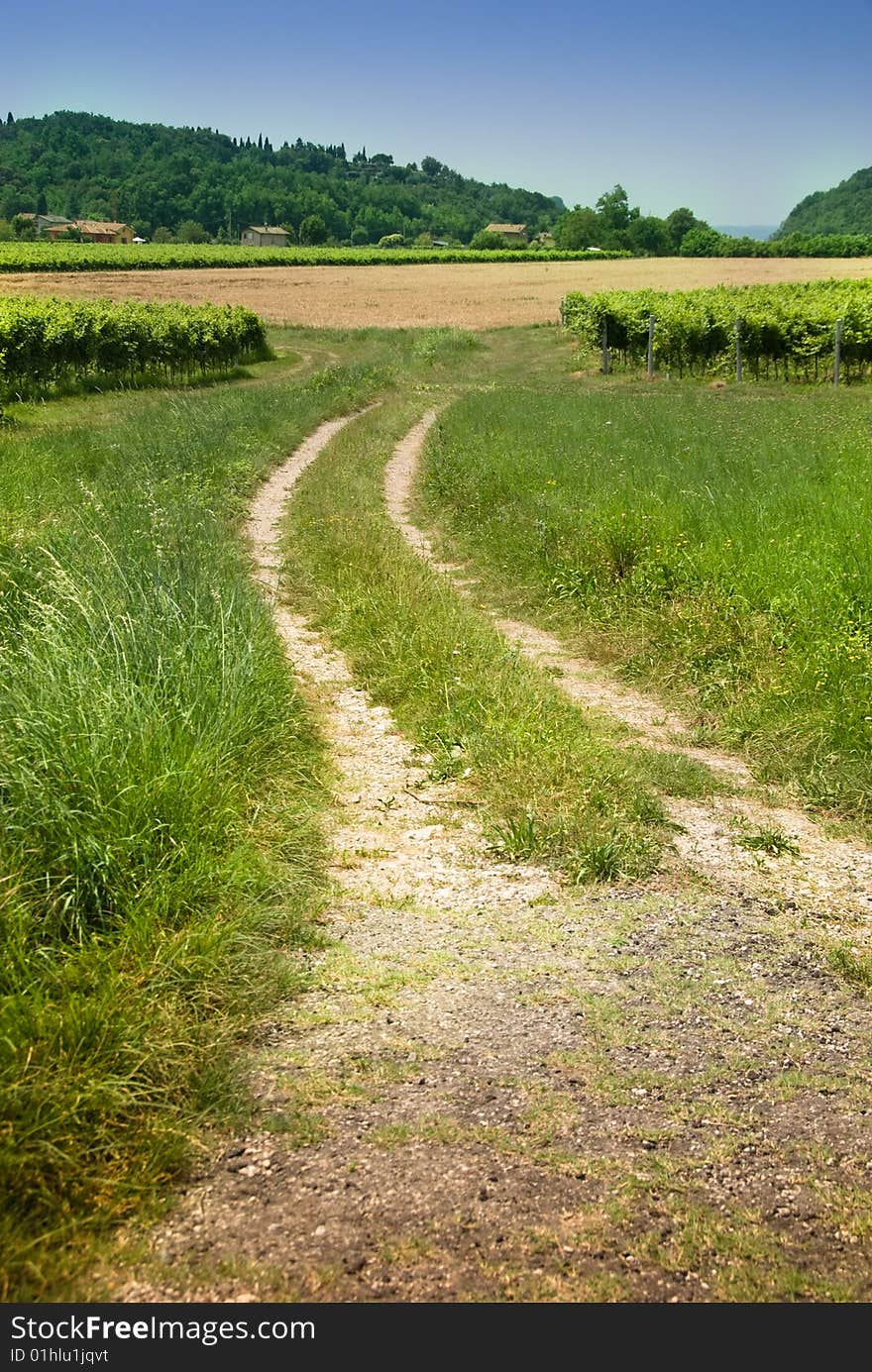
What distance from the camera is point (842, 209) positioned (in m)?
91.4

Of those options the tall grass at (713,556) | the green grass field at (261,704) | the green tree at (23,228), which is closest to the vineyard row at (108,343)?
the green grass field at (261,704)

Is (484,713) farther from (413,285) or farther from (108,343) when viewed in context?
(413,285)

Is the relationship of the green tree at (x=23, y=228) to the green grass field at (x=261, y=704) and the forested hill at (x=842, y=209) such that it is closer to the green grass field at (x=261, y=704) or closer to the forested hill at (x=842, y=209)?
the forested hill at (x=842, y=209)

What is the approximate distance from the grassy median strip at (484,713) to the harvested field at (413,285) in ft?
128

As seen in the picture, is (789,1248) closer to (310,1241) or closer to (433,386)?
(310,1241)

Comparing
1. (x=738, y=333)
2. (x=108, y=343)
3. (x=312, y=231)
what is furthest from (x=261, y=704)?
(x=312, y=231)

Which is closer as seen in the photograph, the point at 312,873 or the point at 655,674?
the point at 312,873

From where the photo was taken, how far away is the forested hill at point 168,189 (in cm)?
14912

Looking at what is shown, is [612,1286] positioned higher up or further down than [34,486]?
further down

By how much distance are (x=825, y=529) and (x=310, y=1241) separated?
887cm

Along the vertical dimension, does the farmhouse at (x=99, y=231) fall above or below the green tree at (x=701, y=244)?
above

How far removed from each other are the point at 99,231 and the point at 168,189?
3746 cm

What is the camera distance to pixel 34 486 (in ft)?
43.6

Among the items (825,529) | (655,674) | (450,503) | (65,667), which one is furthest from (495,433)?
(65,667)
